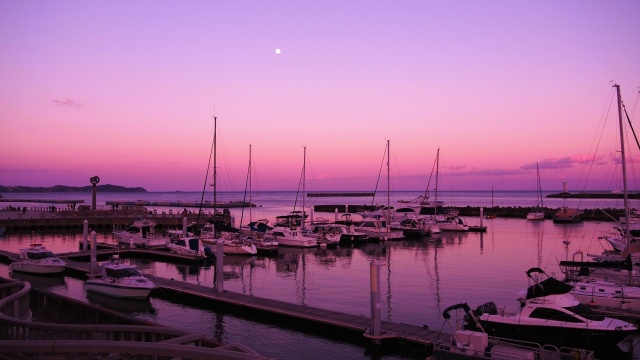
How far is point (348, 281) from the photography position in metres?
31.6

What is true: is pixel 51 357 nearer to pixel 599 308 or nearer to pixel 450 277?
pixel 599 308

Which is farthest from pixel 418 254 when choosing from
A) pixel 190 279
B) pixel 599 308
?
pixel 599 308

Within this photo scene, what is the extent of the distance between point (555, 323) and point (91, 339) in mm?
14766

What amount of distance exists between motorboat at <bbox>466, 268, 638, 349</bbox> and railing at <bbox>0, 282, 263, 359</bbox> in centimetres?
A: 1129

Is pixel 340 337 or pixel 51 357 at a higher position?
pixel 51 357

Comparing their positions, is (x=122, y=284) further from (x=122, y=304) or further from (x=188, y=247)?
(x=188, y=247)

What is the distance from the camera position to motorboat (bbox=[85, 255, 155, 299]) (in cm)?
2517

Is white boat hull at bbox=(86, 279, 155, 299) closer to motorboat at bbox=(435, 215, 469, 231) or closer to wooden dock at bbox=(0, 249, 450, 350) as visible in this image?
wooden dock at bbox=(0, 249, 450, 350)

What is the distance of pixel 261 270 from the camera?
1441 inches

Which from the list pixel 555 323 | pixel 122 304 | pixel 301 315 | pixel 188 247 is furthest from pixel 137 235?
pixel 555 323

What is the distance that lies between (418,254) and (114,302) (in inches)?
1065

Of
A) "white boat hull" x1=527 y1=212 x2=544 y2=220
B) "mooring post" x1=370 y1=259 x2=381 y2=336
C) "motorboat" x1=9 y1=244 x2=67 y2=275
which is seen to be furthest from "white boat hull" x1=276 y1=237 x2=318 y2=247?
"white boat hull" x1=527 y1=212 x2=544 y2=220

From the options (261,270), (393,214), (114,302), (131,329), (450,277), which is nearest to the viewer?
(131,329)

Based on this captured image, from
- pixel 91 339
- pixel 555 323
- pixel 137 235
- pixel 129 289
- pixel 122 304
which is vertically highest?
pixel 91 339
